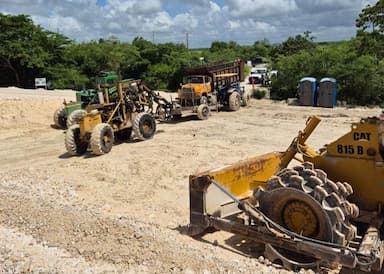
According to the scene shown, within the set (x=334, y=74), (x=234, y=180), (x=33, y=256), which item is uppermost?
(x=334, y=74)

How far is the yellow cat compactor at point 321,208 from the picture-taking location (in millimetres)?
4742

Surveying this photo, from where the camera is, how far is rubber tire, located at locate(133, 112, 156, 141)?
42.8 feet

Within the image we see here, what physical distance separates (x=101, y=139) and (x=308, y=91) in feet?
38.8

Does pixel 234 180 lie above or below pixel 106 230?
above

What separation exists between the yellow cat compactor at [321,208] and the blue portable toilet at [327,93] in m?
14.7

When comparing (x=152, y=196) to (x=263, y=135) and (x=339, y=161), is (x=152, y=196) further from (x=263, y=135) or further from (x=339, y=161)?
(x=263, y=135)

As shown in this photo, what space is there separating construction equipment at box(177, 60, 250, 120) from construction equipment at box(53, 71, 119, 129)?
3.40m

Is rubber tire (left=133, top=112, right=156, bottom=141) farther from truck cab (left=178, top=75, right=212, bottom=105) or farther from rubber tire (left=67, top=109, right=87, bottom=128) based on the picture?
truck cab (left=178, top=75, right=212, bottom=105)

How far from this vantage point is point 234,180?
19.8ft

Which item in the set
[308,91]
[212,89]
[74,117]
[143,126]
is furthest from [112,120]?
[308,91]

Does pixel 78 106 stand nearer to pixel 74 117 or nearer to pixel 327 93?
pixel 74 117

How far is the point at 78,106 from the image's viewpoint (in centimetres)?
1638

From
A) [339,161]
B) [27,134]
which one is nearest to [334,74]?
[27,134]

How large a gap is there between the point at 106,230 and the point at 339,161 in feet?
10.2
